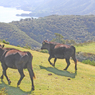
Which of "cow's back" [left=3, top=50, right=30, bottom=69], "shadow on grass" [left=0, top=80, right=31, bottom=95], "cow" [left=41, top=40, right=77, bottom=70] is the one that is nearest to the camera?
"shadow on grass" [left=0, top=80, right=31, bottom=95]

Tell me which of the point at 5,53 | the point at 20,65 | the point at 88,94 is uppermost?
the point at 5,53

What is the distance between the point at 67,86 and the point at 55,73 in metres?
3.45

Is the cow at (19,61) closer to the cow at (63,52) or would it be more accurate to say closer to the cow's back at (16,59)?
the cow's back at (16,59)

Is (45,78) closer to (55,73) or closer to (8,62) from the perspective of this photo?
(55,73)

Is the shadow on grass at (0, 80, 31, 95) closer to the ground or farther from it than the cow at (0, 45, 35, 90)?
closer to the ground

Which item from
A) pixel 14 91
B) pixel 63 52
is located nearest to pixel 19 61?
pixel 14 91

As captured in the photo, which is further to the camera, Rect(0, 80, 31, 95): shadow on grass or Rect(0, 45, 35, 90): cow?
Rect(0, 45, 35, 90): cow

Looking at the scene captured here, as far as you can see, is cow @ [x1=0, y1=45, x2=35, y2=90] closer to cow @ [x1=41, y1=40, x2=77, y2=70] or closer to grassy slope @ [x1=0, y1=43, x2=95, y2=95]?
grassy slope @ [x1=0, y1=43, x2=95, y2=95]

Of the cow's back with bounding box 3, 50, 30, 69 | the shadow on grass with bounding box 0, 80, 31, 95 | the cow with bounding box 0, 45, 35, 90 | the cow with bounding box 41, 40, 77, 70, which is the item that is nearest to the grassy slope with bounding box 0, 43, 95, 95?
the shadow on grass with bounding box 0, 80, 31, 95

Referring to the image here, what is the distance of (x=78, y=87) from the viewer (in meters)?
12.0

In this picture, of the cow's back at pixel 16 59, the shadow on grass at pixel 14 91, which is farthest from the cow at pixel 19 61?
the shadow on grass at pixel 14 91

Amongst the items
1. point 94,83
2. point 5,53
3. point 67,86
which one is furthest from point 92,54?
point 5,53

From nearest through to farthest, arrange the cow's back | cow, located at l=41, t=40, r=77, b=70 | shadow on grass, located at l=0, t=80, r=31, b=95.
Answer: shadow on grass, located at l=0, t=80, r=31, b=95 → the cow's back → cow, located at l=41, t=40, r=77, b=70

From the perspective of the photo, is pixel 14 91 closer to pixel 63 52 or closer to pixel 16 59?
pixel 16 59
